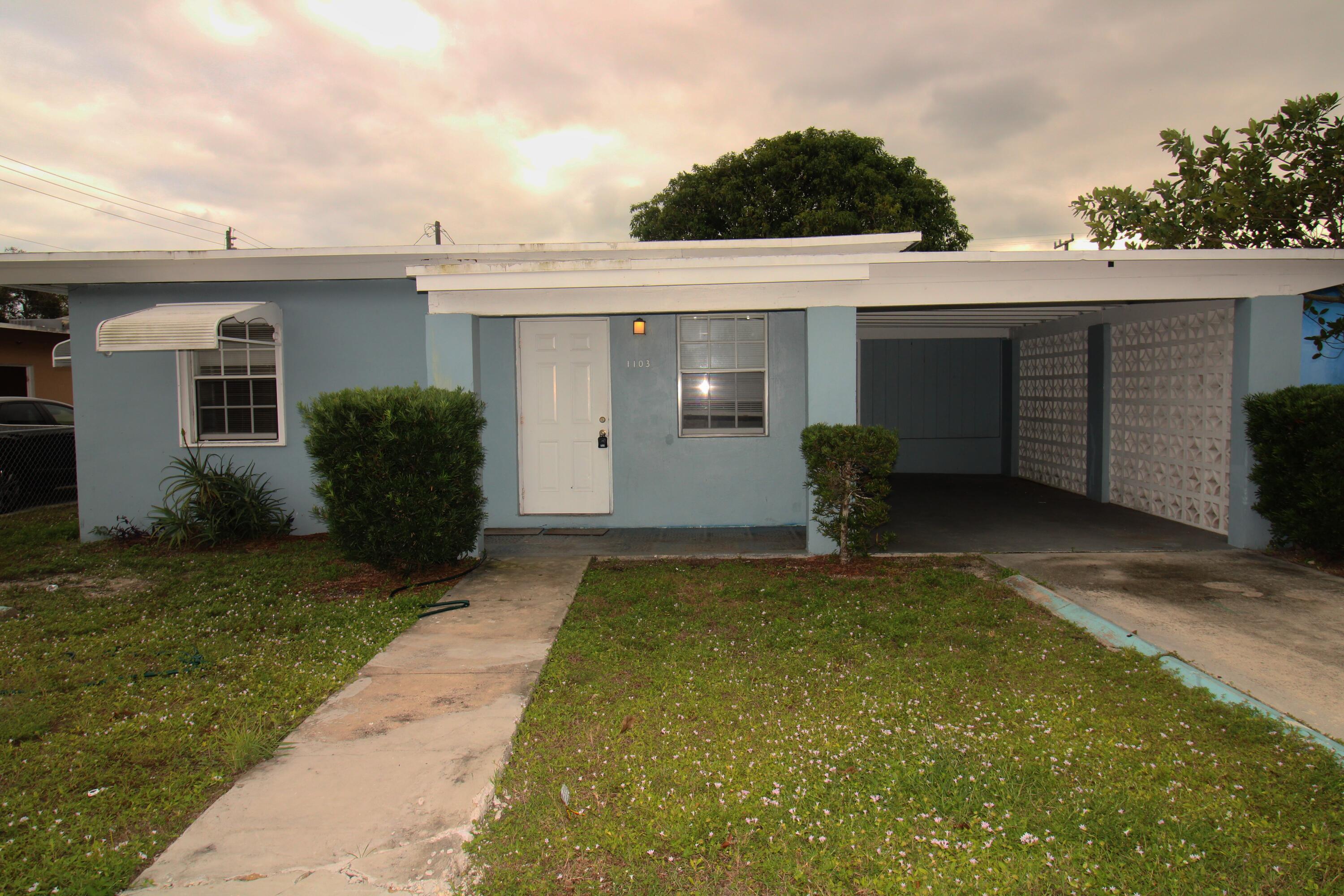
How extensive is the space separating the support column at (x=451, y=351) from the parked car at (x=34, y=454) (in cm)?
659

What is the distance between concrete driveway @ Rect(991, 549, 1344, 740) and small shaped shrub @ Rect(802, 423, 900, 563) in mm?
1356

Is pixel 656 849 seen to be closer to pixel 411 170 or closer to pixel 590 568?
pixel 590 568

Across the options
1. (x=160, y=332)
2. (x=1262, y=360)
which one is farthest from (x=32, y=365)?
(x=1262, y=360)

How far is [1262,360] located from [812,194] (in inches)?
616

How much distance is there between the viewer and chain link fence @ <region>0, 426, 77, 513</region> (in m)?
10.6

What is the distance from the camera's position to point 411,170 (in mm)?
16516


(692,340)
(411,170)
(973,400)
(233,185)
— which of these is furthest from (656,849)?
(233,185)

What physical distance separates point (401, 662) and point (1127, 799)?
3848 millimetres

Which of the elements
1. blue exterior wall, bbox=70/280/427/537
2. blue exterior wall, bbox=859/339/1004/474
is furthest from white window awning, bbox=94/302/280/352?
blue exterior wall, bbox=859/339/1004/474

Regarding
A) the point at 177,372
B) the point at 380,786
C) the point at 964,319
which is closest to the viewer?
the point at 380,786

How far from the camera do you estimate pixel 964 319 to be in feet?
36.7

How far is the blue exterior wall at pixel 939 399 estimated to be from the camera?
1354 cm

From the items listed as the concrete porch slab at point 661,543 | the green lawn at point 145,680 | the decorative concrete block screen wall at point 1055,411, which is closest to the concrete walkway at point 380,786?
the green lawn at point 145,680

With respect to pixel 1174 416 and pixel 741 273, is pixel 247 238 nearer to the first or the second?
pixel 741 273
